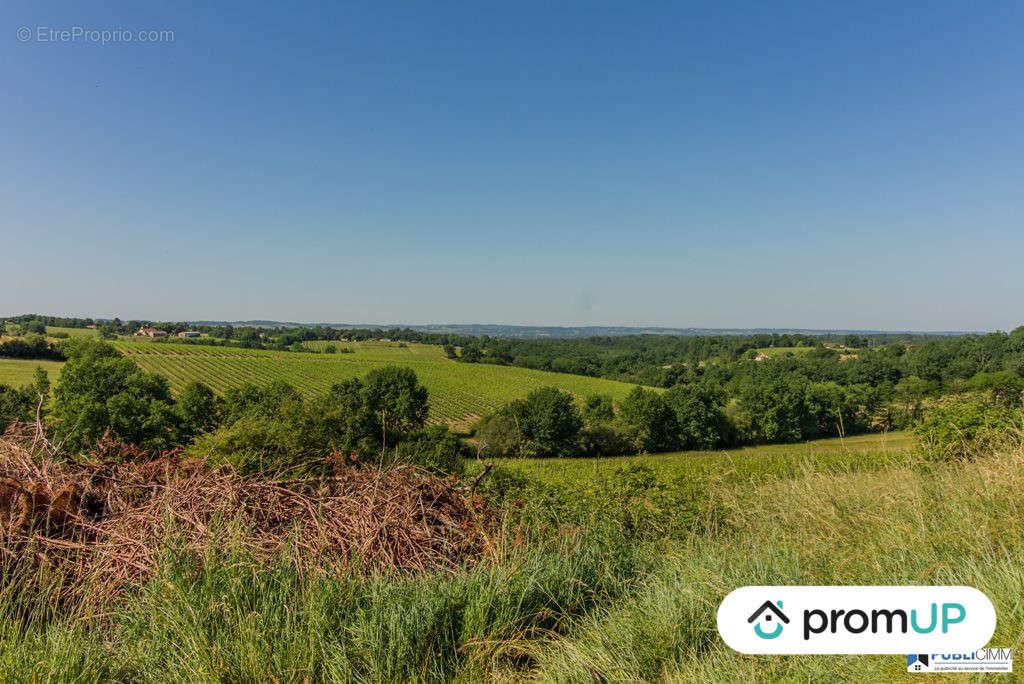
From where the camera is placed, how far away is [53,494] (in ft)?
9.70

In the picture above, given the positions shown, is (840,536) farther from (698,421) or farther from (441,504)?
(698,421)

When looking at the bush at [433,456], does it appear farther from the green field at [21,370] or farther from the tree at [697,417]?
the green field at [21,370]

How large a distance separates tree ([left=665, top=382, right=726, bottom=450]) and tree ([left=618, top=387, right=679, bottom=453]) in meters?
0.86

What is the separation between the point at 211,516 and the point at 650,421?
175 feet

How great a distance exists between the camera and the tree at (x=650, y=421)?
5250cm

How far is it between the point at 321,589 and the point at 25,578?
1.62 m

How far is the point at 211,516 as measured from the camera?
3059mm

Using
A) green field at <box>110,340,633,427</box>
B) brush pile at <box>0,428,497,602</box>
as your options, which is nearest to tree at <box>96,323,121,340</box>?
green field at <box>110,340,633,427</box>

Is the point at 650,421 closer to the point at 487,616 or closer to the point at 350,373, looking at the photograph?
the point at 350,373

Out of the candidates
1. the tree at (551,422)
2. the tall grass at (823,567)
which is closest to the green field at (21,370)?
the tree at (551,422)

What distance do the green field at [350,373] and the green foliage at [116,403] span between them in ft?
64.8

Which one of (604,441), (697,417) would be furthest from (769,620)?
(697,417)

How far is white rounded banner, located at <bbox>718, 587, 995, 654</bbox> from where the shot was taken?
2.02 metres

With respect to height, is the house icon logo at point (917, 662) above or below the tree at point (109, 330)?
below
